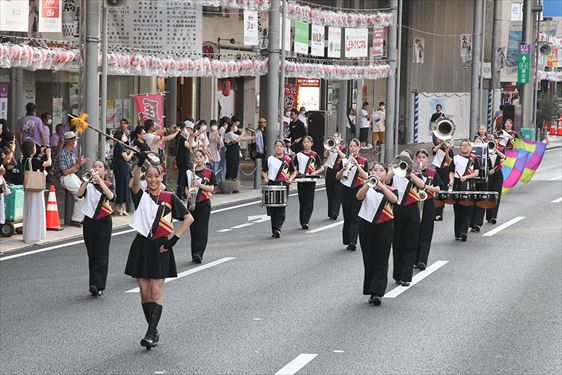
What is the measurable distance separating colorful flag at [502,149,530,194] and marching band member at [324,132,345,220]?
8.06 m

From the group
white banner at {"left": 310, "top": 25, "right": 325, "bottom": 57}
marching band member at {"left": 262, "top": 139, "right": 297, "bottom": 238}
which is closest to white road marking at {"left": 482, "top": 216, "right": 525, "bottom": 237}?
marching band member at {"left": 262, "top": 139, "right": 297, "bottom": 238}

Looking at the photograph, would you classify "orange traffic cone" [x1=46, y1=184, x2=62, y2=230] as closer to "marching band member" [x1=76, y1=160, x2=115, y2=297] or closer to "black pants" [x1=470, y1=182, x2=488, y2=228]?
"marching band member" [x1=76, y1=160, x2=115, y2=297]

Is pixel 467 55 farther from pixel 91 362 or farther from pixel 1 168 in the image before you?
pixel 91 362

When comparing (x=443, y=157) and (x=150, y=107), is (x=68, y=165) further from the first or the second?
(x=443, y=157)

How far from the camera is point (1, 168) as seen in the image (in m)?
18.9

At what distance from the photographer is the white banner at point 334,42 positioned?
117ft

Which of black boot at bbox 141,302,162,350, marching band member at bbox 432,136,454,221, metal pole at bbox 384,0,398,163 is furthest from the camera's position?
metal pole at bbox 384,0,398,163

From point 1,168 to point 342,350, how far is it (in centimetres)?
853

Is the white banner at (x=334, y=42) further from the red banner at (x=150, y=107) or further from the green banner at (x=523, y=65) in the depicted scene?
the green banner at (x=523, y=65)

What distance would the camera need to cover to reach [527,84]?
60938 mm

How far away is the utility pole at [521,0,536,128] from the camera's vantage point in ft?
187

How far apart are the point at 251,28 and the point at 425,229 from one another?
46.1 ft

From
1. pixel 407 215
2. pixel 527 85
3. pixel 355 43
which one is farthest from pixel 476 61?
pixel 407 215

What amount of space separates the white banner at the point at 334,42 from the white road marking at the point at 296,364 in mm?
24150
